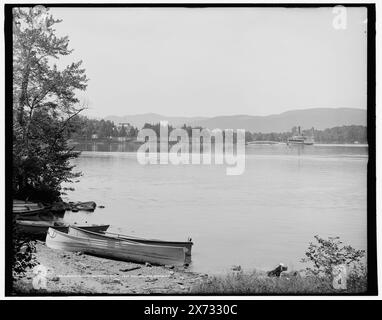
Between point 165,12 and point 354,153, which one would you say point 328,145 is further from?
point 165,12

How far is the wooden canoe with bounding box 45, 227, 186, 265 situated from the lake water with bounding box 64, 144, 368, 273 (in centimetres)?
13

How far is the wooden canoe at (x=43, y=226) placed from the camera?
5.86 metres

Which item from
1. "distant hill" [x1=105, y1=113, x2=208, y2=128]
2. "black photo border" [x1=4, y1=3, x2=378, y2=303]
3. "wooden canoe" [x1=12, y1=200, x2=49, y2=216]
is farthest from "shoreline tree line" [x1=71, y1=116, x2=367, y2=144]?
"wooden canoe" [x1=12, y1=200, x2=49, y2=216]

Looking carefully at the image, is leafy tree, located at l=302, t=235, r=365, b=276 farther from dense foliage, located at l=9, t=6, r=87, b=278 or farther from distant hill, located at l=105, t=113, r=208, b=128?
dense foliage, located at l=9, t=6, r=87, b=278

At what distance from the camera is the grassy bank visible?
19.0 feet

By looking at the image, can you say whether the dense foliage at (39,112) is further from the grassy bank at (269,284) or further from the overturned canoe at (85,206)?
the grassy bank at (269,284)

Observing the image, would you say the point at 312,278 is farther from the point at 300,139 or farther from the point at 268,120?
the point at 268,120

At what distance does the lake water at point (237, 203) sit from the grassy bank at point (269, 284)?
0.10 meters

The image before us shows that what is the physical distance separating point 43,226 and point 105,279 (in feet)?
2.57

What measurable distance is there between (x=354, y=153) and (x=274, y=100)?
0.90m

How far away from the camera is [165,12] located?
5.88m

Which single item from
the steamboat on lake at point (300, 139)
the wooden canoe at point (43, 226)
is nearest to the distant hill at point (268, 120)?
the steamboat on lake at point (300, 139)

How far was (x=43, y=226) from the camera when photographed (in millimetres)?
5945
